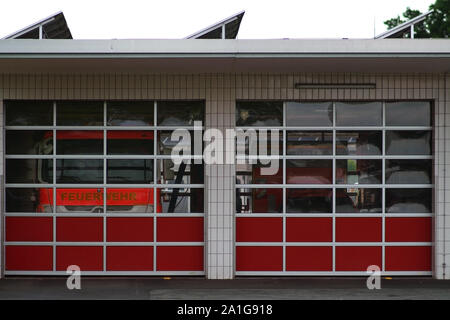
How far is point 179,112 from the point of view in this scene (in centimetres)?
1005

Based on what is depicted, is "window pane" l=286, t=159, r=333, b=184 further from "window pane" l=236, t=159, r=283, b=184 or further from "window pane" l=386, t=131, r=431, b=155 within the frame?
"window pane" l=386, t=131, r=431, b=155

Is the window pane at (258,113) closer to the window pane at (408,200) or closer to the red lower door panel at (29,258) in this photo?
the window pane at (408,200)

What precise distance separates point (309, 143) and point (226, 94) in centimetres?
158

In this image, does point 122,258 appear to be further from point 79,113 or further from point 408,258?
point 408,258

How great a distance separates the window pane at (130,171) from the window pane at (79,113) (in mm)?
727

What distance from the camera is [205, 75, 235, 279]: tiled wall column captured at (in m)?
9.80

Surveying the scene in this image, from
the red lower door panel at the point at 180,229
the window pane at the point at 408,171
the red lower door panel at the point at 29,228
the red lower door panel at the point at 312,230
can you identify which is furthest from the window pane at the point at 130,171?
the window pane at the point at 408,171

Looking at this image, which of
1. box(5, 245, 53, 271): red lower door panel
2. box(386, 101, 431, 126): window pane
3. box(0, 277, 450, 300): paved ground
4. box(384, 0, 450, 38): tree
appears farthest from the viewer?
box(384, 0, 450, 38): tree

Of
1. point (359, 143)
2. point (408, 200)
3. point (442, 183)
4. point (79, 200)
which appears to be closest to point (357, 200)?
point (408, 200)

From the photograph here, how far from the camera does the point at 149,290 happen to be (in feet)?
29.2

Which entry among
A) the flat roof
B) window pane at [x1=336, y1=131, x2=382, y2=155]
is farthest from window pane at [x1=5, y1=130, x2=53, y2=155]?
window pane at [x1=336, y1=131, x2=382, y2=155]

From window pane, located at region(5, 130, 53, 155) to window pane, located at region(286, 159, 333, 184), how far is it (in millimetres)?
3913

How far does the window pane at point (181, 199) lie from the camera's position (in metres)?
10.0

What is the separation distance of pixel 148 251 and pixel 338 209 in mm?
3151
